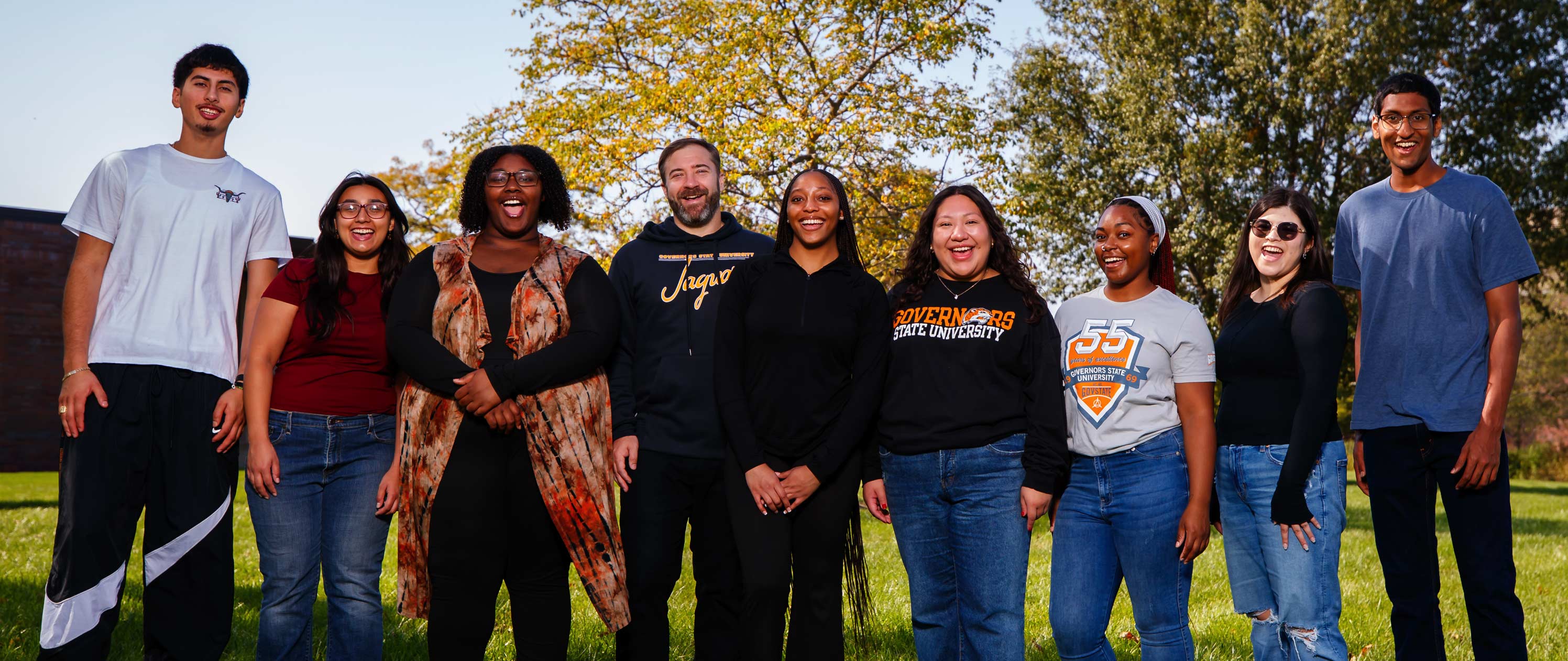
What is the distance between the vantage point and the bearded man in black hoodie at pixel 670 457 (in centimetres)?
412

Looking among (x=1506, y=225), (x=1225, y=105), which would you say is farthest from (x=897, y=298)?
(x=1225, y=105)

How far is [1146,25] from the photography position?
64.9 feet

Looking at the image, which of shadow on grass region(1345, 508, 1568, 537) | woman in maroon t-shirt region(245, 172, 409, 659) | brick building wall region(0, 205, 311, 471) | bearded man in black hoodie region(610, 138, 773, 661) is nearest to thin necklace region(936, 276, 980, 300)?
bearded man in black hoodie region(610, 138, 773, 661)

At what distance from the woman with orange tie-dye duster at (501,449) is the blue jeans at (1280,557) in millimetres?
2399

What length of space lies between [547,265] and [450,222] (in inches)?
745

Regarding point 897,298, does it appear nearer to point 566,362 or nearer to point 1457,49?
point 566,362

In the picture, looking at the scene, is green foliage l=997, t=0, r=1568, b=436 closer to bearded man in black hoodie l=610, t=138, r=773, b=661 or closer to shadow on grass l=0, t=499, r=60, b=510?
bearded man in black hoodie l=610, t=138, r=773, b=661

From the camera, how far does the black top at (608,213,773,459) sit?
416cm

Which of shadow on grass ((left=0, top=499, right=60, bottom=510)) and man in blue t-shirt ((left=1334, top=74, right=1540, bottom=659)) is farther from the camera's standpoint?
shadow on grass ((left=0, top=499, right=60, bottom=510))

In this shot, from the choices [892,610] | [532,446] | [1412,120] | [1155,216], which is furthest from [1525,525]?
[532,446]

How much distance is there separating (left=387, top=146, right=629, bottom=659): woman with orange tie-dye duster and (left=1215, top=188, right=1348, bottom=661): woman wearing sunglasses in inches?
95.6

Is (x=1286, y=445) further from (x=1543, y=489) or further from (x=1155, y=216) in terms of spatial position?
(x=1543, y=489)

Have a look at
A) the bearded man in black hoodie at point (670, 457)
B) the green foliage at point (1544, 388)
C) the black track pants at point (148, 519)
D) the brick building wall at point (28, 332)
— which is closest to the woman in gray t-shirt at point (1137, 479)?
the bearded man in black hoodie at point (670, 457)

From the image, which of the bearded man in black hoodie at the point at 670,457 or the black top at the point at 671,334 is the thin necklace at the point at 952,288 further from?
the bearded man in black hoodie at the point at 670,457
